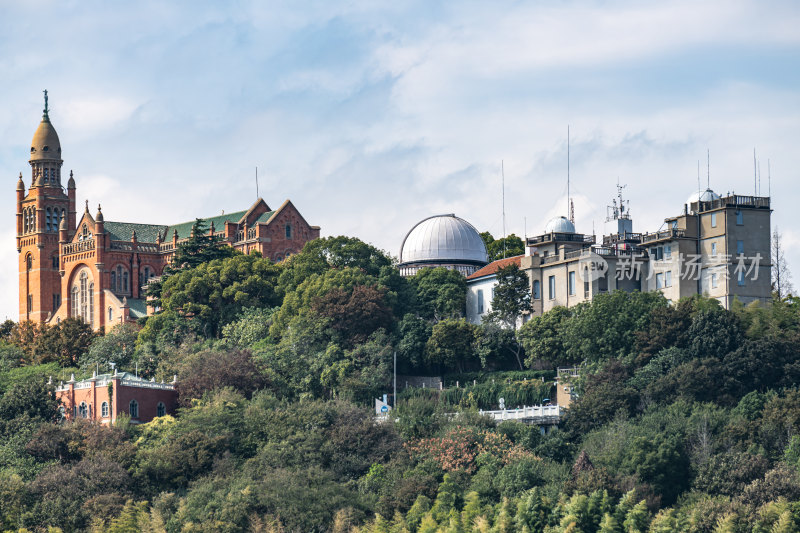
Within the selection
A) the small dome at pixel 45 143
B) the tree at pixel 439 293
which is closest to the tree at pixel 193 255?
the tree at pixel 439 293

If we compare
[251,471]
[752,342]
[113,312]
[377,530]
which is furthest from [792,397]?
[113,312]

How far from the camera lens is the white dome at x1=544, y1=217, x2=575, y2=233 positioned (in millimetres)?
95000

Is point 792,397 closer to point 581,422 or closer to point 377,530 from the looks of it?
point 581,422

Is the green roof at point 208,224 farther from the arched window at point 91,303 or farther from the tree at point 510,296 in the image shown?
the tree at point 510,296

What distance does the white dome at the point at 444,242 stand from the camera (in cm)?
10375

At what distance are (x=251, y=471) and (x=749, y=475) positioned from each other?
22.3 meters

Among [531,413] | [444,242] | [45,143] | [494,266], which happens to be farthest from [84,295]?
[531,413]

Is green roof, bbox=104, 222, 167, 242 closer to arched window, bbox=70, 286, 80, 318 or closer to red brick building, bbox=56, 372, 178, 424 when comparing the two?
arched window, bbox=70, 286, 80, 318

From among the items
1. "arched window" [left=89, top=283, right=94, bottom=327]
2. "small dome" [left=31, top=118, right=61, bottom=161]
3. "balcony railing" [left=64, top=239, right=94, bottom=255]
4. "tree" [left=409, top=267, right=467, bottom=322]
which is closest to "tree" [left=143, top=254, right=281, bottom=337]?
A: "tree" [left=409, top=267, right=467, bottom=322]

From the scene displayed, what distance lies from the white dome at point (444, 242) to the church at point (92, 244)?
11.2m

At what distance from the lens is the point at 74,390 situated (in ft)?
293

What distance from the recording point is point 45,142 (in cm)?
12050

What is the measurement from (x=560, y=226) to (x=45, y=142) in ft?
141

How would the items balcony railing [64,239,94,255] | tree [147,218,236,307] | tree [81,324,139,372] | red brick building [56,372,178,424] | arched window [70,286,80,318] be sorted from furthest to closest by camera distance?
arched window [70,286,80,318], balcony railing [64,239,94,255], tree [147,218,236,307], tree [81,324,139,372], red brick building [56,372,178,424]
